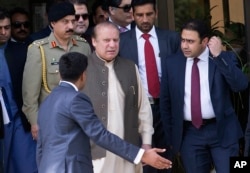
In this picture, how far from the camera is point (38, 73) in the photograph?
5.94 metres

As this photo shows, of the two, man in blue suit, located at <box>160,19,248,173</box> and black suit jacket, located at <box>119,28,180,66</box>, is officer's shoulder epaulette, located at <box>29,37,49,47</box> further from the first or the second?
man in blue suit, located at <box>160,19,248,173</box>

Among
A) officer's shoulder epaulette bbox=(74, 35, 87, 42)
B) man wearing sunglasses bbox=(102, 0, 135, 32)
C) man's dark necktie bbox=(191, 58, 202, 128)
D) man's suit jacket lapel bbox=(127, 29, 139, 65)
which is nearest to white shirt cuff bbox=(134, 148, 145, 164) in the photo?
man's dark necktie bbox=(191, 58, 202, 128)

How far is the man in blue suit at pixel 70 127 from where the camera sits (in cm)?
461

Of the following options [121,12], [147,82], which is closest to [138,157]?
[147,82]

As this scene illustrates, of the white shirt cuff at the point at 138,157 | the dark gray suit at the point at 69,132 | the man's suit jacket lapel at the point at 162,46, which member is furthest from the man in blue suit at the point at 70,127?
the man's suit jacket lapel at the point at 162,46

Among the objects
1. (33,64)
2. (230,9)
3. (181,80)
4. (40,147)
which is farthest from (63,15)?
(230,9)

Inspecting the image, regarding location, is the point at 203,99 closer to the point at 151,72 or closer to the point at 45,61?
the point at 151,72

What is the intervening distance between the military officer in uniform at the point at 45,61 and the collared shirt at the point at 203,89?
101 centimetres

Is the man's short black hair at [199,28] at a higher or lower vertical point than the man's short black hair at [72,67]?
higher

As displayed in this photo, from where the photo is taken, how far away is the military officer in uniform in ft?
19.5

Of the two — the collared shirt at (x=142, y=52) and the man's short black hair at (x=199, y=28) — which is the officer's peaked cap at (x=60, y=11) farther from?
the man's short black hair at (x=199, y=28)

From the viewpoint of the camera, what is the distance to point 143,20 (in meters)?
6.24

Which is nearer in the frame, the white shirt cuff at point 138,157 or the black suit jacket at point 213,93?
the white shirt cuff at point 138,157

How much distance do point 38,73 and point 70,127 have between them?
1.40 m
